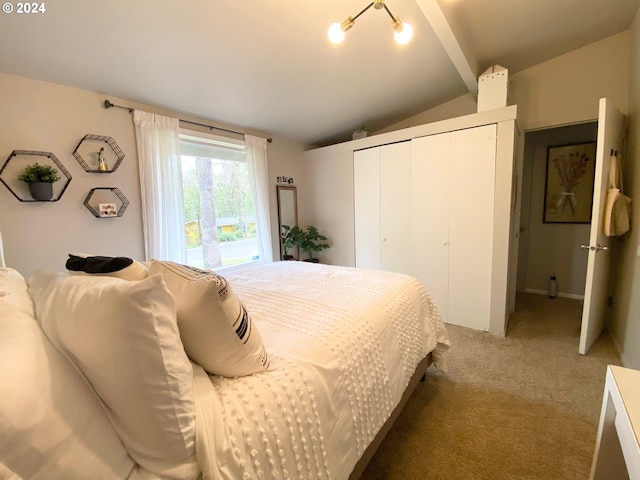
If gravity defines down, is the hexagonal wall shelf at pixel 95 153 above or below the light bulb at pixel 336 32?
below

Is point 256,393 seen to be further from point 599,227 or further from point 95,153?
point 599,227

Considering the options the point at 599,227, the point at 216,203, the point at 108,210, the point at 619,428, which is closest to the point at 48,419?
the point at 619,428

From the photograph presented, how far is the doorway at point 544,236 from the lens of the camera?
3.80 meters

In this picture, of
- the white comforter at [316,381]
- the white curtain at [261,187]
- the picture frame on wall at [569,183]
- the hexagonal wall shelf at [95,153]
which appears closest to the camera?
the white comforter at [316,381]

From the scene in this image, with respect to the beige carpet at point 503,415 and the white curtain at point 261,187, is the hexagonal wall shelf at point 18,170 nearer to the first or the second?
the white curtain at point 261,187

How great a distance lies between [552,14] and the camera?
7.69 feet

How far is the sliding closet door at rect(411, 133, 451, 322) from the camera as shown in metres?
2.98

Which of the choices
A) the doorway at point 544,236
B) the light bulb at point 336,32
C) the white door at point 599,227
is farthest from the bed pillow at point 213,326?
the doorway at point 544,236

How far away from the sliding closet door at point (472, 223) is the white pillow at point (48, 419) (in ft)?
9.90

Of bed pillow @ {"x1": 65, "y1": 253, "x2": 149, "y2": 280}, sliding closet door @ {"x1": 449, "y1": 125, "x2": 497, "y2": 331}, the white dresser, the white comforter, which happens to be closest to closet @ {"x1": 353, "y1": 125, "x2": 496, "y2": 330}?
sliding closet door @ {"x1": 449, "y1": 125, "x2": 497, "y2": 331}

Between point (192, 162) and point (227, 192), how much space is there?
512mm

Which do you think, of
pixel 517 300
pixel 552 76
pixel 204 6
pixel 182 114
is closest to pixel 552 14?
pixel 552 76

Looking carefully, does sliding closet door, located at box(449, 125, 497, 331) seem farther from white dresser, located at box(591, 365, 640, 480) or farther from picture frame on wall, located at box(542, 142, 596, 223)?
picture frame on wall, located at box(542, 142, 596, 223)

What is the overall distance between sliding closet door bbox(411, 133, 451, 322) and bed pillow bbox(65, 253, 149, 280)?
279 cm
